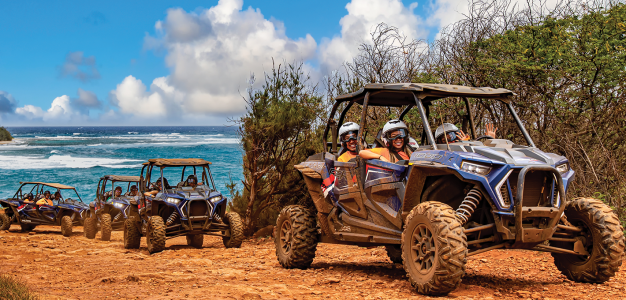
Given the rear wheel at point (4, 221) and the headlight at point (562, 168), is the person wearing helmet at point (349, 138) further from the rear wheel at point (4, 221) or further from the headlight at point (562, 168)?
the rear wheel at point (4, 221)

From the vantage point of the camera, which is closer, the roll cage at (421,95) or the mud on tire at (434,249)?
the mud on tire at (434,249)

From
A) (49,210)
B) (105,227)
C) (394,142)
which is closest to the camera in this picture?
(394,142)

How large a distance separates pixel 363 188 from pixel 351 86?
9.16 metres

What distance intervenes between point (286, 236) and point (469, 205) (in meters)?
3.89

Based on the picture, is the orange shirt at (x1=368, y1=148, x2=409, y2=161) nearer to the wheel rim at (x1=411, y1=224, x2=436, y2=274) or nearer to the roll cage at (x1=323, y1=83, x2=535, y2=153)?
the roll cage at (x1=323, y1=83, x2=535, y2=153)

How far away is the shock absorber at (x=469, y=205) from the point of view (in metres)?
5.79

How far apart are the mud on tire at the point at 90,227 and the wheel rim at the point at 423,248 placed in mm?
16566

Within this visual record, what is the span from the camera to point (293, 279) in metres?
7.88

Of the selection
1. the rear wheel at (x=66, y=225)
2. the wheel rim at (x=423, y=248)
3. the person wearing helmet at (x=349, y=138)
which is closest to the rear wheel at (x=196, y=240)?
the rear wheel at (x=66, y=225)

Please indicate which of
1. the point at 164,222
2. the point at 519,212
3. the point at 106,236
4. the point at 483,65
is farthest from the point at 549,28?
the point at 106,236

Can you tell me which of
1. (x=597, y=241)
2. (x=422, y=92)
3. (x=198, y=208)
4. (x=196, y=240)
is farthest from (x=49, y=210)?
(x=597, y=241)

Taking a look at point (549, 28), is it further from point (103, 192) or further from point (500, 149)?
point (103, 192)

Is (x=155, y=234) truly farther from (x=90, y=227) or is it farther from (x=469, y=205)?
(x=469, y=205)

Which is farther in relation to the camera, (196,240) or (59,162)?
(59,162)
